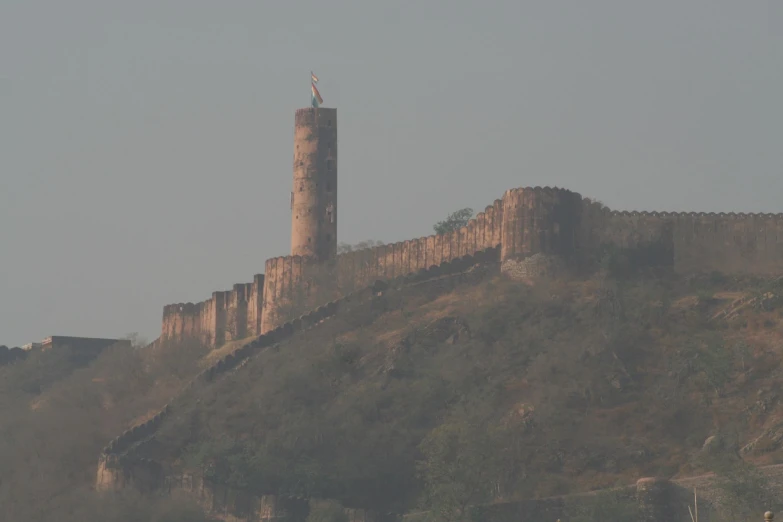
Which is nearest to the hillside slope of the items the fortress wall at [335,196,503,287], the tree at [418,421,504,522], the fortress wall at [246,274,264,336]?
the tree at [418,421,504,522]

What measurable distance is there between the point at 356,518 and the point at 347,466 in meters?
4.60

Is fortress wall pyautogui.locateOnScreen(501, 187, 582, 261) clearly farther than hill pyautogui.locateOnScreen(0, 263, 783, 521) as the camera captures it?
Yes

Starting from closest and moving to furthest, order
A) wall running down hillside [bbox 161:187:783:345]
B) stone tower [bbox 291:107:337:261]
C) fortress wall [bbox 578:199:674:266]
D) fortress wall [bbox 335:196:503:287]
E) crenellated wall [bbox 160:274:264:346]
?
wall running down hillside [bbox 161:187:783:345]
fortress wall [bbox 578:199:674:266]
fortress wall [bbox 335:196:503:287]
stone tower [bbox 291:107:337:261]
crenellated wall [bbox 160:274:264:346]

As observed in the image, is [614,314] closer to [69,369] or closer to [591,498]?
[591,498]

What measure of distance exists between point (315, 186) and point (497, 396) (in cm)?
1854

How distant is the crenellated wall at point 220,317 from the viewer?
285ft

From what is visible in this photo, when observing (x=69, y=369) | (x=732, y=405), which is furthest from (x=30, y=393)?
(x=732, y=405)

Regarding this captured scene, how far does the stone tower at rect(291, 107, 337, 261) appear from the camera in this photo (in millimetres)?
86312

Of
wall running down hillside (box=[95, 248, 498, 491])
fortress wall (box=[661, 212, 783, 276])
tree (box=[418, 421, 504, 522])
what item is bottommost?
tree (box=[418, 421, 504, 522])

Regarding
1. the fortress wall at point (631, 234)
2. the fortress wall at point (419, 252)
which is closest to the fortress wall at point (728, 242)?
the fortress wall at point (631, 234)

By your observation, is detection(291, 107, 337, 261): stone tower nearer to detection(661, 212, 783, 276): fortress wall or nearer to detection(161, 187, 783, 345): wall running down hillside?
detection(161, 187, 783, 345): wall running down hillside

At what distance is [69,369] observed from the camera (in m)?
100

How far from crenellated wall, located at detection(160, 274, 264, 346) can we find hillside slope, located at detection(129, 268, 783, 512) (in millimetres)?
8050

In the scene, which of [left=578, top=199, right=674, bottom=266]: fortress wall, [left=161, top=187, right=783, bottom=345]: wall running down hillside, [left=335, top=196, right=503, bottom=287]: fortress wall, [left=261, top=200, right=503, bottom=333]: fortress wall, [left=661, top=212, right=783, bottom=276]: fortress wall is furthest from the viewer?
[left=261, top=200, right=503, bottom=333]: fortress wall
